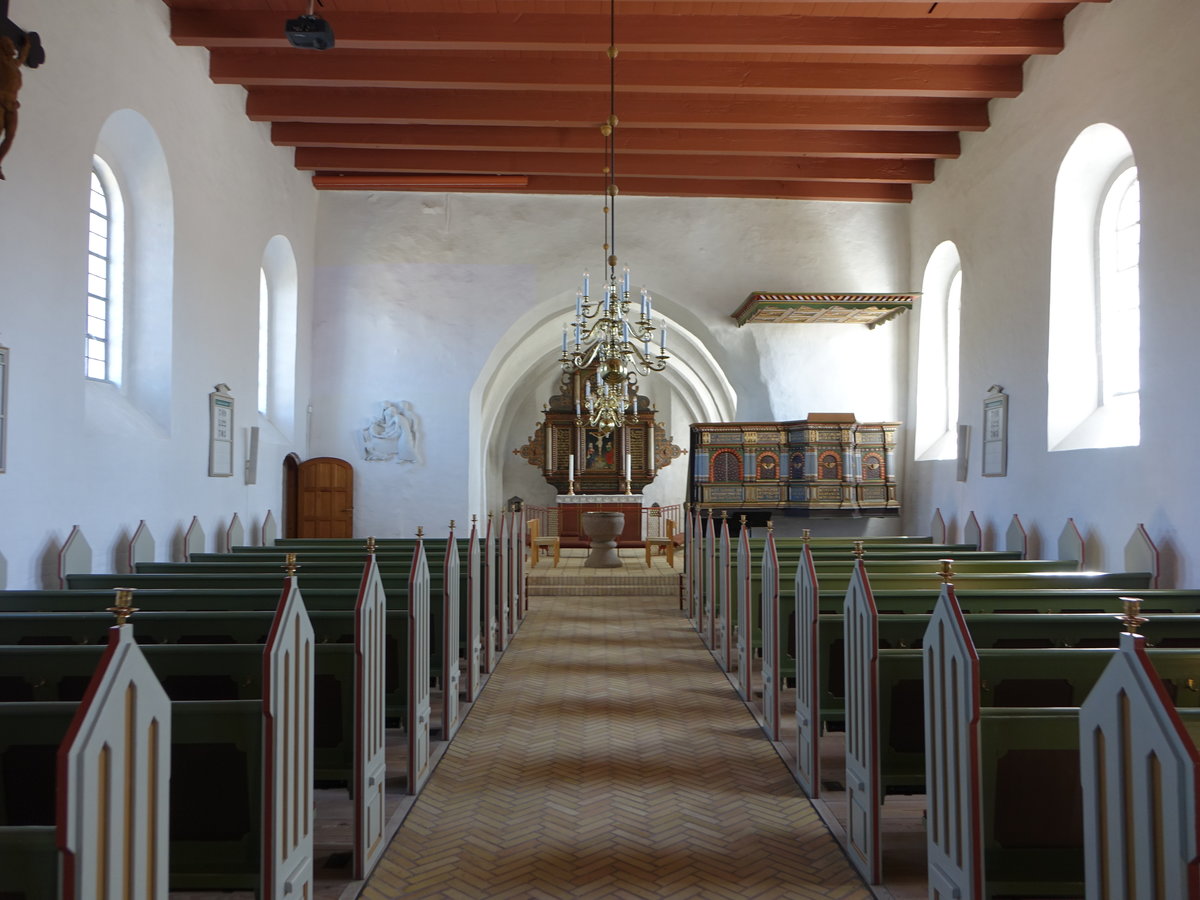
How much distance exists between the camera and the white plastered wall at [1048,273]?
6.96 metres

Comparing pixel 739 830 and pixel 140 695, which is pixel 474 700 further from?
pixel 140 695

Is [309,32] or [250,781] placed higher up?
[309,32]

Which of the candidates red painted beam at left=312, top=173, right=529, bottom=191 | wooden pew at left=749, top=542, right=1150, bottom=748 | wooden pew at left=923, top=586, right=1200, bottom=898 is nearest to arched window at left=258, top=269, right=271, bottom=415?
red painted beam at left=312, top=173, right=529, bottom=191

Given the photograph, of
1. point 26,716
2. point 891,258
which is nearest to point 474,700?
point 26,716

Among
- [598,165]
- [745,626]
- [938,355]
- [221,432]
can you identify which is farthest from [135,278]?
[938,355]

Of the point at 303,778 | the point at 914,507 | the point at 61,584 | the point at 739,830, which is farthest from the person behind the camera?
the point at 914,507

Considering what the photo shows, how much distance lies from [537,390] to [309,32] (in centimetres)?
1877

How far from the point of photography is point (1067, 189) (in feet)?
29.4

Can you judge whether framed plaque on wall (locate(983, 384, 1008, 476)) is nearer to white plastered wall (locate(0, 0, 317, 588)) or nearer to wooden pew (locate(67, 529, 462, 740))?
wooden pew (locate(67, 529, 462, 740))

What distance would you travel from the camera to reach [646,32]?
28.6ft

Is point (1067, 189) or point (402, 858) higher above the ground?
point (1067, 189)

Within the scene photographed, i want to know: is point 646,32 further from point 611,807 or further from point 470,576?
point 611,807

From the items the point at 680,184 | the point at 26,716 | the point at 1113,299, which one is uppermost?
the point at 680,184

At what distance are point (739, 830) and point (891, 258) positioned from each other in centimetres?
1090
